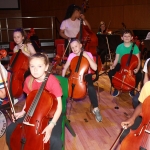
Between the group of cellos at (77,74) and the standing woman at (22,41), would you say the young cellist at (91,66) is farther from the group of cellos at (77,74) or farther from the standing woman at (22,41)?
the standing woman at (22,41)

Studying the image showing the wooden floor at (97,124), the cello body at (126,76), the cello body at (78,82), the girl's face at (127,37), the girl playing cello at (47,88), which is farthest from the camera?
the girl's face at (127,37)

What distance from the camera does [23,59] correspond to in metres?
2.82

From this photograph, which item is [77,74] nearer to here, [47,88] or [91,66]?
[91,66]

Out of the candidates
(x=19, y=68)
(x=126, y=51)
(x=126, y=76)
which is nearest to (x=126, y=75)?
(x=126, y=76)

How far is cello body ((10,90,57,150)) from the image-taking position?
1.42 meters

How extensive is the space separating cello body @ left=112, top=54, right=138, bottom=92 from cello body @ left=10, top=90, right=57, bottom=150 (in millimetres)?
1579

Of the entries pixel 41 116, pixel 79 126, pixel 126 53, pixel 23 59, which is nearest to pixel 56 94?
pixel 41 116

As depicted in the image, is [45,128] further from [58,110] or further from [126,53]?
[126,53]

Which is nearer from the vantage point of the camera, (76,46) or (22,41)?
(76,46)

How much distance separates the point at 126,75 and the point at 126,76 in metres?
0.01

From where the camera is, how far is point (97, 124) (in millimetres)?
2623

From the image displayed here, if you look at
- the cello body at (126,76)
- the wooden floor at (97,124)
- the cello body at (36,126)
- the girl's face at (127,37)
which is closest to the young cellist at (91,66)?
the wooden floor at (97,124)

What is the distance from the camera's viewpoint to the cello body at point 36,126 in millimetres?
1425

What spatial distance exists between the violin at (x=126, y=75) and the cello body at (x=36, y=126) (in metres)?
1.58
